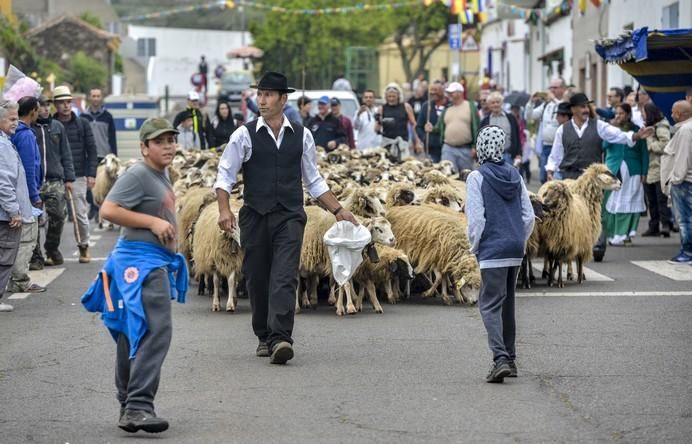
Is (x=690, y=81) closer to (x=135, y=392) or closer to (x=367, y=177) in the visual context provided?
(x=367, y=177)

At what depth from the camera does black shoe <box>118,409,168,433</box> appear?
722 cm

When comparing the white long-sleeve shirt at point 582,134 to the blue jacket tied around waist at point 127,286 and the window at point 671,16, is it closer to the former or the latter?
the blue jacket tied around waist at point 127,286

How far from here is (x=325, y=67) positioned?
7444 cm

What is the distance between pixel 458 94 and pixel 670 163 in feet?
14.1

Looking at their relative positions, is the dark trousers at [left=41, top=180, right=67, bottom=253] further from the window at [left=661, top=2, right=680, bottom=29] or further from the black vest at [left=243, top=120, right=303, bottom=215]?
the window at [left=661, top=2, right=680, bottom=29]

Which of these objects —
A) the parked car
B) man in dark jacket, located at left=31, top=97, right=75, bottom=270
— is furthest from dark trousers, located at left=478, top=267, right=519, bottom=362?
the parked car

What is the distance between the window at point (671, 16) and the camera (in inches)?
1022

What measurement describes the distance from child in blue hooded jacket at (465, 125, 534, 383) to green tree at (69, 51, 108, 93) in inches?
2565

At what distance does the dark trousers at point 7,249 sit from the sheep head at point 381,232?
9.72ft

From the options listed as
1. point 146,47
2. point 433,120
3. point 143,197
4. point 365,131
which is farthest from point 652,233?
point 146,47

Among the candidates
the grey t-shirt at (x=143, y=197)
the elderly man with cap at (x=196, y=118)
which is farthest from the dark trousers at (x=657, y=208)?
the grey t-shirt at (x=143, y=197)

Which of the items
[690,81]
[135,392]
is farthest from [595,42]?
[135,392]

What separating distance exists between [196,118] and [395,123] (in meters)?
3.23

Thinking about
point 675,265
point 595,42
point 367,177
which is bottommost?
point 675,265
